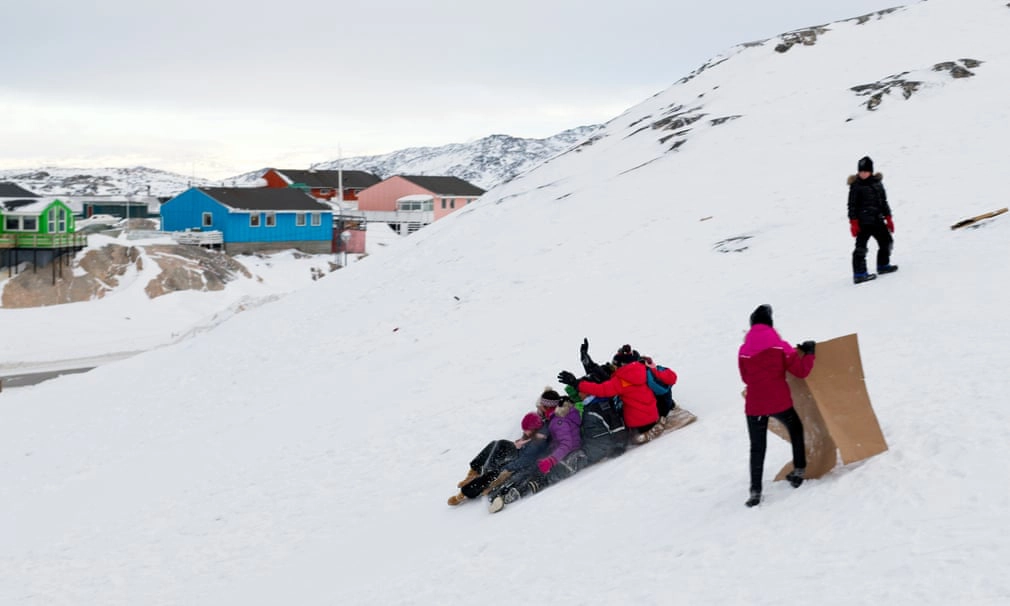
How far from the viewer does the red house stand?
98562 mm

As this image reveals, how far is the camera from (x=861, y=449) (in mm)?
7344

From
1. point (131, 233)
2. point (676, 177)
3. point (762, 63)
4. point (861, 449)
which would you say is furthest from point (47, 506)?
point (131, 233)

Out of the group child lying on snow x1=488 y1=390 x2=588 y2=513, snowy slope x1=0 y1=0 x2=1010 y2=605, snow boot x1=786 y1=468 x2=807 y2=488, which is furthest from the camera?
child lying on snow x1=488 y1=390 x2=588 y2=513

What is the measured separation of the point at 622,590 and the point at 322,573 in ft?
17.7

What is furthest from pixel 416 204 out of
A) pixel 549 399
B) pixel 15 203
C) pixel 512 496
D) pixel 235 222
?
pixel 512 496

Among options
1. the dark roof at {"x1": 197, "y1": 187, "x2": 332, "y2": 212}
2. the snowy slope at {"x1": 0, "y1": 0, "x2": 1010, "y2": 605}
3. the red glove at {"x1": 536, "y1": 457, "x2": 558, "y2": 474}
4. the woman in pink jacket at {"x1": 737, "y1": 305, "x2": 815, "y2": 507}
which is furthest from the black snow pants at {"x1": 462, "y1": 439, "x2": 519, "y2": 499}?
the dark roof at {"x1": 197, "y1": 187, "x2": 332, "y2": 212}

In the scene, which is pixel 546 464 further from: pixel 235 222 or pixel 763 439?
pixel 235 222

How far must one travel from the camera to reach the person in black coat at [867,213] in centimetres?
1356

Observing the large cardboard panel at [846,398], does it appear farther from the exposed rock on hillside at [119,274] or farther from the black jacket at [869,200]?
the exposed rock on hillside at [119,274]

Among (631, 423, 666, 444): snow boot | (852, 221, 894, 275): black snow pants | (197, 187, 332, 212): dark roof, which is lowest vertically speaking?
(631, 423, 666, 444): snow boot

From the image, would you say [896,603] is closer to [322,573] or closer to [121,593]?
[322,573]

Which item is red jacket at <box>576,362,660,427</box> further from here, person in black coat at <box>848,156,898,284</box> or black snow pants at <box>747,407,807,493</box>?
person in black coat at <box>848,156,898,284</box>

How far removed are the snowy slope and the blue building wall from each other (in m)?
38.6

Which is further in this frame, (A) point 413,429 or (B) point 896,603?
(A) point 413,429
